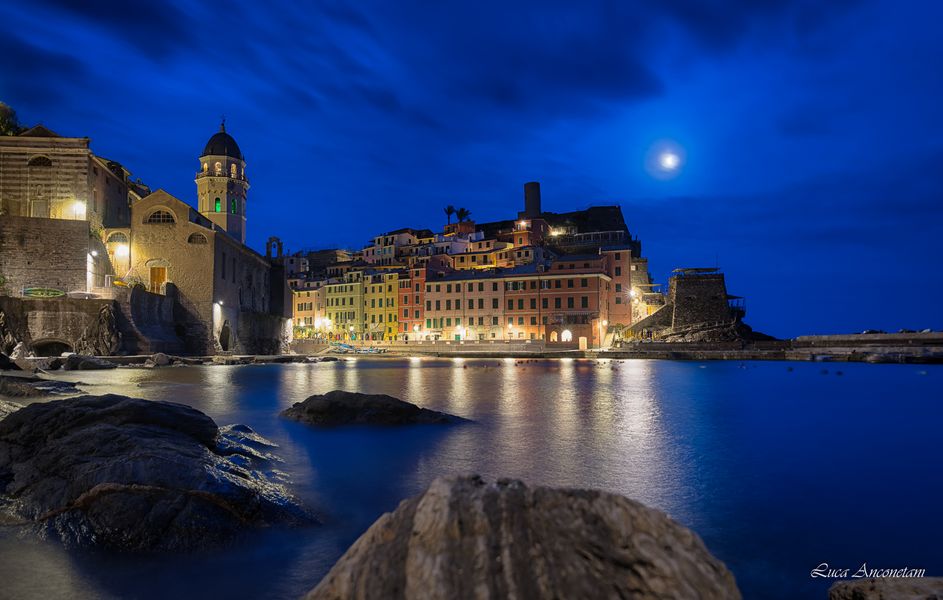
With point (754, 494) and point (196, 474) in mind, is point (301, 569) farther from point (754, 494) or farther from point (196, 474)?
point (754, 494)

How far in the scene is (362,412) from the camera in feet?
43.0

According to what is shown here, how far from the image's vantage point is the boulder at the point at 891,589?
10.8 ft

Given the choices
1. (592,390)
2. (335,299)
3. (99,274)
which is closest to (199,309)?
(99,274)

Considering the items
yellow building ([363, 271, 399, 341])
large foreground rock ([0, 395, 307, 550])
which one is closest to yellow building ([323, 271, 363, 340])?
yellow building ([363, 271, 399, 341])

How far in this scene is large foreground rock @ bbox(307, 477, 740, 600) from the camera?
2.20m

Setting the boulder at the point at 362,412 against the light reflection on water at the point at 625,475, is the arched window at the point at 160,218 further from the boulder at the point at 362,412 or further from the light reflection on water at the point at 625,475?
the boulder at the point at 362,412

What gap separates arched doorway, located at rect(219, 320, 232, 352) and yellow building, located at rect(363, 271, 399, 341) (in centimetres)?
3319

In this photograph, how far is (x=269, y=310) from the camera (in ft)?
226

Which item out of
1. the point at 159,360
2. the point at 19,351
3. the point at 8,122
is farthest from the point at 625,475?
the point at 8,122

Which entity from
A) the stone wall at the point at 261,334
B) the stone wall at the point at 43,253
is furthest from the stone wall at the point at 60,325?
the stone wall at the point at 261,334

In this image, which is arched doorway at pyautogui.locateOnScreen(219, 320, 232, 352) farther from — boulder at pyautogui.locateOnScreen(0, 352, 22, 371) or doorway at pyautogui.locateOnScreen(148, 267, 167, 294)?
boulder at pyautogui.locateOnScreen(0, 352, 22, 371)

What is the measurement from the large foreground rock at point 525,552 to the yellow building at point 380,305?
82.2 metres

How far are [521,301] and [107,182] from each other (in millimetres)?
46527

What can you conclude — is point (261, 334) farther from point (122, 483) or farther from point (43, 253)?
point (122, 483)
